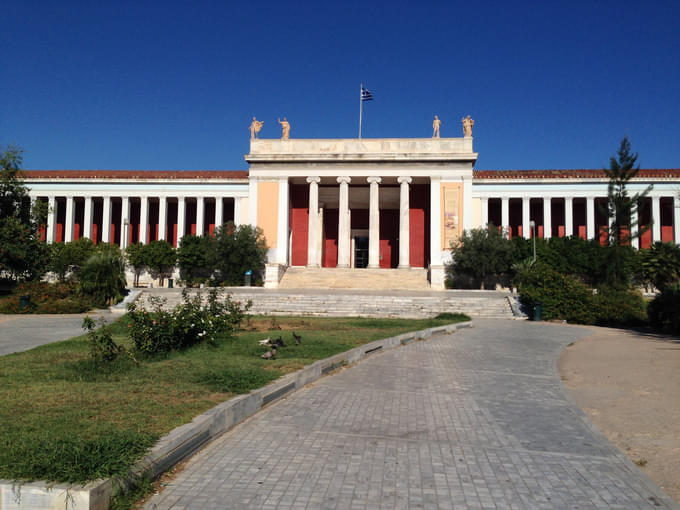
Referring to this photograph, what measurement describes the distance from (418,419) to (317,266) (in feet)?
107

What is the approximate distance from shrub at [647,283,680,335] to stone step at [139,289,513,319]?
5876mm

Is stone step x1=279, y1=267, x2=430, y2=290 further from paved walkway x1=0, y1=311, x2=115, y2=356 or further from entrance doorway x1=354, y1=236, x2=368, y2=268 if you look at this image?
paved walkway x1=0, y1=311, x2=115, y2=356

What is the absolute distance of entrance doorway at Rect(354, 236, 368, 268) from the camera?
4531 cm

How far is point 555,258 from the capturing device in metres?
35.9

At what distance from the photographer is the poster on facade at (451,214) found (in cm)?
3828

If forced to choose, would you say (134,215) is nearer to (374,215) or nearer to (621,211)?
(374,215)

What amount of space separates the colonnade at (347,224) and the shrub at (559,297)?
48.5 ft

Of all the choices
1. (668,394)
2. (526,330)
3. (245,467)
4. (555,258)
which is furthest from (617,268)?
(245,467)

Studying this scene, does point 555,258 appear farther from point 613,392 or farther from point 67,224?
point 67,224

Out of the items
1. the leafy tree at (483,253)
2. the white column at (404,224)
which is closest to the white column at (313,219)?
the white column at (404,224)

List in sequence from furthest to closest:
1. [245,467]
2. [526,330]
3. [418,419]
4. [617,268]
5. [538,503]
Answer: [617,268] < [526,330] < [418,419] < [245,467] < [538,503]

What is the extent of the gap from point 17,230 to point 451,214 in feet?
90.8

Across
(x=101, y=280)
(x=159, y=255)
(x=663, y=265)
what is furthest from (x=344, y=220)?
(x=663, y=265)

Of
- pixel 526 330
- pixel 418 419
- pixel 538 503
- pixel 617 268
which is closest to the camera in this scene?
pixel 538 503
